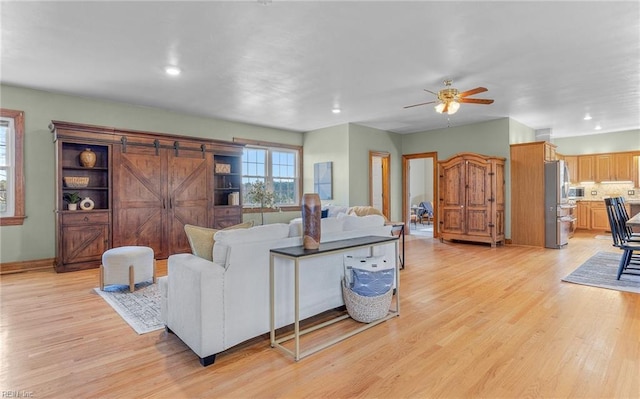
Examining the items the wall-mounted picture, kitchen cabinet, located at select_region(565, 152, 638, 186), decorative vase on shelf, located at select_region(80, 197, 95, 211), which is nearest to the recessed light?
decorative vase on shelf, located at select_region(80, 197, 95, 211)

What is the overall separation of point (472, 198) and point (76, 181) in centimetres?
717

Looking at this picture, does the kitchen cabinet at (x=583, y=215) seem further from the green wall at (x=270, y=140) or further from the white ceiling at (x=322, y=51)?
the white ceiling at (x=322, y=51)

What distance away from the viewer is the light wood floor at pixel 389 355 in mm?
1972

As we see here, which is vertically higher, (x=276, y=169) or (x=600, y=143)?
(x=600, y=143)

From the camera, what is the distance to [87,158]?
5176mm

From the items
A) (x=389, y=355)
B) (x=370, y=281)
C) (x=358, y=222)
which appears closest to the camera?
(x=389, y=355)

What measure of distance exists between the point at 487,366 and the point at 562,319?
1.33 meters

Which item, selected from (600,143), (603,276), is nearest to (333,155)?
(603,276)

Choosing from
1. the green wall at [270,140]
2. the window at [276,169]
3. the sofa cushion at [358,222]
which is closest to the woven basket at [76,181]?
the green wall at [270,140]

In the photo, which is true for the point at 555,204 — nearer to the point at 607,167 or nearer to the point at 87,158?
the point at 607,167

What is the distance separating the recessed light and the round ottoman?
7.43 ft

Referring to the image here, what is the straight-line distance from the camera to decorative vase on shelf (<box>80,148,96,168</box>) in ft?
17.0

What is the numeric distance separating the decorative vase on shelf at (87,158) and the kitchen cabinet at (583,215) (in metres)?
11.5

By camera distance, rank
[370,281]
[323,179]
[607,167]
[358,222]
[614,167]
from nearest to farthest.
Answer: [370,281] < [358,222] < [323,179] < [614,167] < [607,167]
